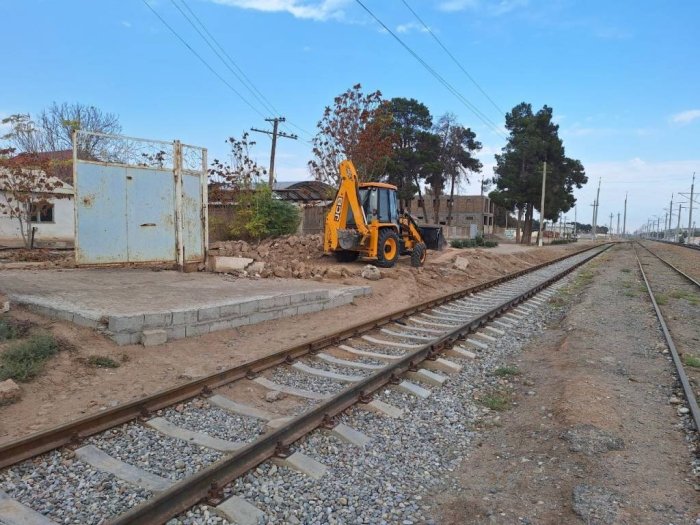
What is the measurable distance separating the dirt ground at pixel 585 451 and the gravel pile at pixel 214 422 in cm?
177

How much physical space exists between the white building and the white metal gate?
12.5 meters

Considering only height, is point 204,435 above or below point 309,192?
below

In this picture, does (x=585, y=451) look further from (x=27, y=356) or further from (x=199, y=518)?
(x=27, y=356)

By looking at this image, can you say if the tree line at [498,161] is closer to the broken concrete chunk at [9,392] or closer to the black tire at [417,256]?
the black tire at [417,256]

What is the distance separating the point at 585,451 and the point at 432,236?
15674 millimetres

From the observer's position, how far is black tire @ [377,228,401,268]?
1658cm

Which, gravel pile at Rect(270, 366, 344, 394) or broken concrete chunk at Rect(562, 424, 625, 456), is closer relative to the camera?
broken concrete chunk at Rect(562, 424, 625, 456)

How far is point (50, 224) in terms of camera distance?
79.6 feet

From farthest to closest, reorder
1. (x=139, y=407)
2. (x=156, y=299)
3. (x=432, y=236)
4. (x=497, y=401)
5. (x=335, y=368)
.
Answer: (x=432, y=236)
(x=156, y=299)
(x=335, y=368)
(x=497, y=401)
(x=139, y=407)

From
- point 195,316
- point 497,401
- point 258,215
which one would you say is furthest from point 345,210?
point 497,401

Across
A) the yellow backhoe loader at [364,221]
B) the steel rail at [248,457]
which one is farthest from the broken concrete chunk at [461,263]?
the steel rail at [248,457]

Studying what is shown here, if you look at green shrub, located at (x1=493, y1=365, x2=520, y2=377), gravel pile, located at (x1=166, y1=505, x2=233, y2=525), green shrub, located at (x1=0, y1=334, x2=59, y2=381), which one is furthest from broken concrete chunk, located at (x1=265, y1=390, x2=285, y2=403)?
green shrub, located at (x1=493, y1=365, x2=520, y2=377)

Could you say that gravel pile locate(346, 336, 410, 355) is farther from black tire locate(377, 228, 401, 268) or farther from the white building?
the white building

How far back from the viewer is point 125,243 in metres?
11.4
